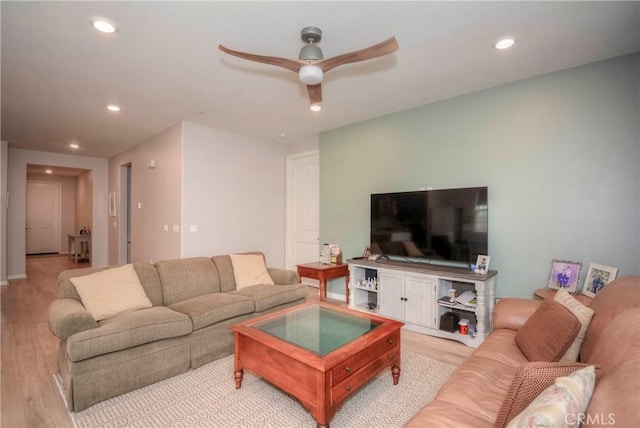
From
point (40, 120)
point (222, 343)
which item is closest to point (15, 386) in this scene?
point (222, 343)

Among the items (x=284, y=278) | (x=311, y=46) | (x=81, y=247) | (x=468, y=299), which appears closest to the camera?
(x=311, y=46)

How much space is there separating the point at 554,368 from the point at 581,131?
104 inches

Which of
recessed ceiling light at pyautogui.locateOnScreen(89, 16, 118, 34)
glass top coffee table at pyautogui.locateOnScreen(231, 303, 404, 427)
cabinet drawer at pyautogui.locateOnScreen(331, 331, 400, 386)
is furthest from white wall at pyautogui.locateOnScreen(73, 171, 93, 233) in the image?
cabinet drawer at pyautogui.locateOnScreen(331, 331, 400, 386)

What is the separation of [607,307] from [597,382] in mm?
803

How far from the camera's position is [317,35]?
2.23m

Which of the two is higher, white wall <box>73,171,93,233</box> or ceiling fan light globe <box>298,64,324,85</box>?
ceiling fan light globe <box>298,64,324,85</box>

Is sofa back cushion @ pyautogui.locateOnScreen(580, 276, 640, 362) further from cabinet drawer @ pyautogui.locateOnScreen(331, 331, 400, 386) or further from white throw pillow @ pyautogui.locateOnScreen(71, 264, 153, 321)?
white throw pillow @ pyautogui.locateOnScreen(71, 264, 153, 321)

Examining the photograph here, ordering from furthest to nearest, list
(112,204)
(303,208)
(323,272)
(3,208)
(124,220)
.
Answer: (112,204), (124,220), (3,208), (303,208), (323,272)

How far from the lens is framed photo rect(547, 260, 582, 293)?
277 centimetres

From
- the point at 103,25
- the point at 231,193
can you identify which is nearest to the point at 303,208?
the point at 231,193

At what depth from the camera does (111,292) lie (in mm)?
2648

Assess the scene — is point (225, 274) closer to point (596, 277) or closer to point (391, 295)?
point (391, 295)

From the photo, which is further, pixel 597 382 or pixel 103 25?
pixel 103 25

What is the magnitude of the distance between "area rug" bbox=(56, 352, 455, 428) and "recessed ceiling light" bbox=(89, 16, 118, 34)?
8.74 ft
